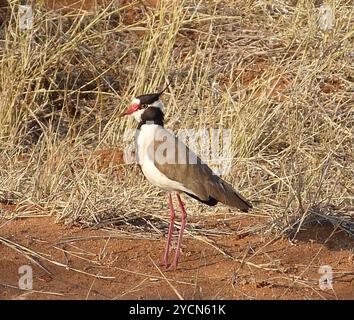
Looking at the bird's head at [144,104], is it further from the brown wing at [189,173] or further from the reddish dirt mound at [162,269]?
the reddish dirt mound at [162,269]

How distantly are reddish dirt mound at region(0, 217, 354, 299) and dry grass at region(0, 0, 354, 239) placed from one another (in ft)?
0.62

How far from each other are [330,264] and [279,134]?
2.04 m

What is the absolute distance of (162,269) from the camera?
5156 mm

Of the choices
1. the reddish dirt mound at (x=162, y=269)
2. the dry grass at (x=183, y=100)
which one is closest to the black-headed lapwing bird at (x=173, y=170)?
the reddish dirt mound at (x=162, y=269)

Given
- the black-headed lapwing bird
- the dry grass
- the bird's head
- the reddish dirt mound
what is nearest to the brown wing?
the black-headed lapwing bird

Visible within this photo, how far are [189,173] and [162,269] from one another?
563 millimetres

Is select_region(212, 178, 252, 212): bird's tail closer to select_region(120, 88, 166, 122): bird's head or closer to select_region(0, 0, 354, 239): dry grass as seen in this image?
select_region(0, 0, 354, 239): dry grass

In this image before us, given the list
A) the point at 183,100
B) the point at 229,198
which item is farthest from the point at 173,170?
the point at 183,100

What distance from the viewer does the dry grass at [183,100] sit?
596 cm

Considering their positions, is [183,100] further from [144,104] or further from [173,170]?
[173,170]

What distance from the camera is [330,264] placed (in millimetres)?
5375

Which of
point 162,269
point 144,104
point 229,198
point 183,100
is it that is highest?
point 144,104

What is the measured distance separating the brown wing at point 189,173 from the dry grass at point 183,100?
47 cm

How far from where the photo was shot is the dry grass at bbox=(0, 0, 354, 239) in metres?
5.96
